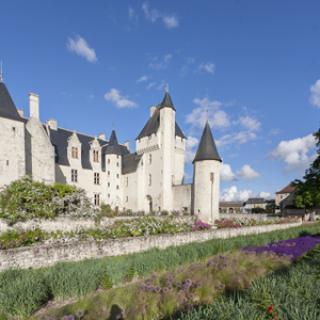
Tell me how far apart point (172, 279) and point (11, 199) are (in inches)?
396

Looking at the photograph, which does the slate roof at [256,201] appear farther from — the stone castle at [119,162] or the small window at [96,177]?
the small window at [96,177]

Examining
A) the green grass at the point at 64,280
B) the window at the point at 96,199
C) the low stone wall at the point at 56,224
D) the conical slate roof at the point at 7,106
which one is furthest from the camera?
the window at the point at 96,199

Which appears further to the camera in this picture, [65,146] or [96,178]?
[96,178]

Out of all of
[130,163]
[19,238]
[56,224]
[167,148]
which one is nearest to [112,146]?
[130,163]

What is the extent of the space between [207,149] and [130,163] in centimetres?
1097

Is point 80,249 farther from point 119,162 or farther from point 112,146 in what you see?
point 119,162

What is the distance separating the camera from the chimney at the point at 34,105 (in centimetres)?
2094

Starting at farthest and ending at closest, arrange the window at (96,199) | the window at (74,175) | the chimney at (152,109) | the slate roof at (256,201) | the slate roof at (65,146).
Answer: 1. the slate roof at (256,201)
2. the chimney at (152,109)
3. the window at (96,199)
4. the window at (74,175)
5. the slate roof at (65,146)

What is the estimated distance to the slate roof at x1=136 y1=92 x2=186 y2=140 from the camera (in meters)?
26.7

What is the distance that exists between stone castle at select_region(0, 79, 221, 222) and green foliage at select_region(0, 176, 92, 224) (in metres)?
5.62

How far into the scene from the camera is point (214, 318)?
2.27 meters

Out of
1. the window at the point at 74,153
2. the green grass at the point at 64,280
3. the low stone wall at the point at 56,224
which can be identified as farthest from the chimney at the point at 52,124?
the green grass at the point at 64,280

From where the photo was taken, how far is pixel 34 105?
21.2m

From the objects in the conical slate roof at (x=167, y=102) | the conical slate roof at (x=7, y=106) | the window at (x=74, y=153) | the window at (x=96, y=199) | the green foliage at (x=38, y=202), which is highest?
the conical slate roof at (x=167, y=102)
